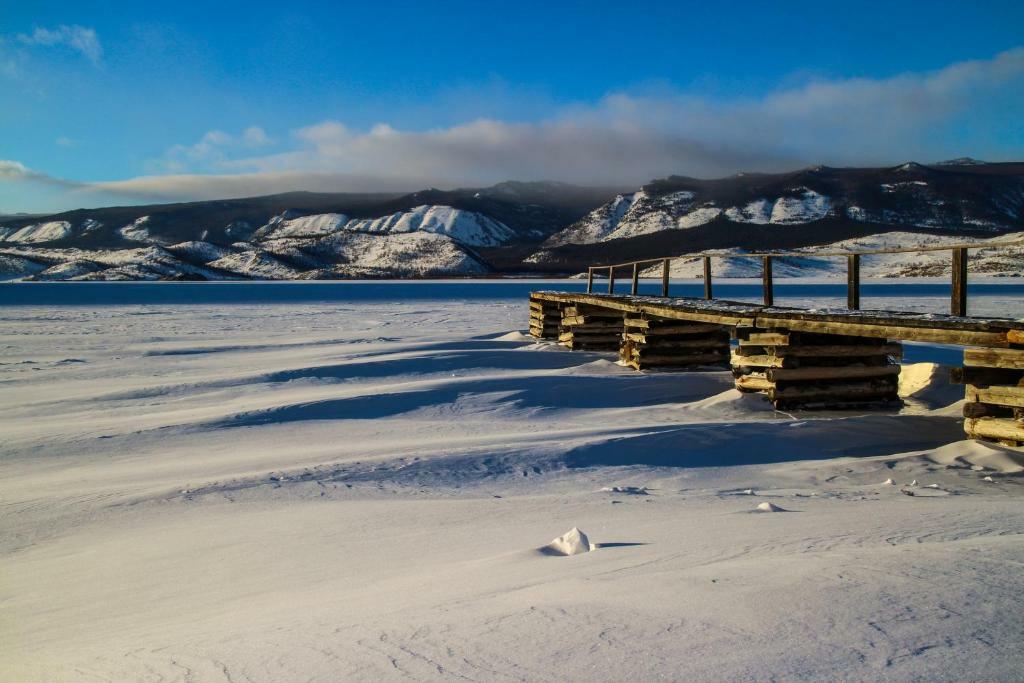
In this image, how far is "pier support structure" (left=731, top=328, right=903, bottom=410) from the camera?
33.5 ft

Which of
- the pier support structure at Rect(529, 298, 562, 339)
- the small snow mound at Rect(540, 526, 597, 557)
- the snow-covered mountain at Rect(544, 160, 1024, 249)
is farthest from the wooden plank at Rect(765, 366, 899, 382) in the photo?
the snow-covered mountain at Rect(544, 160, 1024, 249)

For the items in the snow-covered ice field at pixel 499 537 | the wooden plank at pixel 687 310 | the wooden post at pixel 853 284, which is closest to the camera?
the snow-covered ice field at pixel 499 537

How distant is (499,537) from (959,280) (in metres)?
6.29

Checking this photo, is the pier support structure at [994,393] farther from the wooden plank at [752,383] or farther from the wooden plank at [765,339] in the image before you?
the wooden plank at [752,383]

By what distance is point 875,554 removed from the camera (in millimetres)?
3543

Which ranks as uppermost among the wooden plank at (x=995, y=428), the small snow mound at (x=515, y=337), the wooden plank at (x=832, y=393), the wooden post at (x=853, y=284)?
the wooden post at (x=853, y=284)

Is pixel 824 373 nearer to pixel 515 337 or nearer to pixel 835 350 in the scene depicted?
pixel 835 350

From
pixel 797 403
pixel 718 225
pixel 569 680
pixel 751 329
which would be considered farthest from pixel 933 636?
pixel 718 225

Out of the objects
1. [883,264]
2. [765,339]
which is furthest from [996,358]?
[883,264]

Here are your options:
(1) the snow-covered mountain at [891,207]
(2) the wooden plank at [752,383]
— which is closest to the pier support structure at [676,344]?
(2) the wooden plank at [752,383]

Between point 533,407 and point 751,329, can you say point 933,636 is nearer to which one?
point 533,407

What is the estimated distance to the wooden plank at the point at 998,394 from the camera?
7.16m

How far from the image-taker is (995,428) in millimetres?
7363

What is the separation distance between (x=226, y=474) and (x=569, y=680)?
5.14 metres
